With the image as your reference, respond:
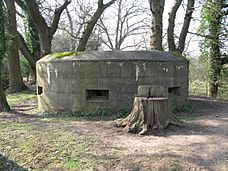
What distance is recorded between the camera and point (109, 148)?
5.25 meters

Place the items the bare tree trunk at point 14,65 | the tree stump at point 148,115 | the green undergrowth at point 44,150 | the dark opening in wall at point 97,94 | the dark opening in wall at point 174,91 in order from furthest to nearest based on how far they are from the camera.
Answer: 1. the bare tree trunk at point 14,65
2. the dark opening in wall at point 174,91
3. the dark opening in wall at point 97,94
4. the tree stump at point 148,115
5. the green undergrowth at point 44,150

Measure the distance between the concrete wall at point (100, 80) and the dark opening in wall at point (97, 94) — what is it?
13 centimetres

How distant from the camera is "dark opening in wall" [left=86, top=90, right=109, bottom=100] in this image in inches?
347

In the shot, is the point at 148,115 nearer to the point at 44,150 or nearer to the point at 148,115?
the point at 148,115

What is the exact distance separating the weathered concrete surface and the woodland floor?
1.74 m

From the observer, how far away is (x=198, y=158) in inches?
189

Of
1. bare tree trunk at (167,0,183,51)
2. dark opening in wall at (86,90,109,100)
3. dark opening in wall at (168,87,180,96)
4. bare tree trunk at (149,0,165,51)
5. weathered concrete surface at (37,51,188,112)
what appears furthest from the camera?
bare tree trunk at (167,0,183,51)

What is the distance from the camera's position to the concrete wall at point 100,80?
28.2 feet

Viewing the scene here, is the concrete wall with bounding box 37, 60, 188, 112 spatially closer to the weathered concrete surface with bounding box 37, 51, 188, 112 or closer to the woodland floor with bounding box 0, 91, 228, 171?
the weathered concrete surface with bounding box 37, 51, 188, 112

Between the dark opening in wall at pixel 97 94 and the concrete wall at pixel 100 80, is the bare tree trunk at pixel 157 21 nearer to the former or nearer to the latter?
the concrete wall at pixel 100 80

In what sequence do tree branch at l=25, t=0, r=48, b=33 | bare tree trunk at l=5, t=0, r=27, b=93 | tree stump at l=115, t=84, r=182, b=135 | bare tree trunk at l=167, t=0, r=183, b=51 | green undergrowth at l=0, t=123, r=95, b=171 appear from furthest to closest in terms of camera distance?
bare tree trunk at l=5, t=0, r=27, b=93 → bare tree trunk at l=167, t=0, r=183, b=51 → tree branch at l=25, t=0, r=48, b=33 → tree stump at l=115, t=84, r=182, b=135 → green undergrowth at l=0, t=123, r=95, b=171

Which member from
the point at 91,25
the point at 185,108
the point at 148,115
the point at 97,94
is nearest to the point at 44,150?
the point at 148,115

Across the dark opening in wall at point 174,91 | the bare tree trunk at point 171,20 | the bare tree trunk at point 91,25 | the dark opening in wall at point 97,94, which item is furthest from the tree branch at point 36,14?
the dark opening in wall at point 174,91

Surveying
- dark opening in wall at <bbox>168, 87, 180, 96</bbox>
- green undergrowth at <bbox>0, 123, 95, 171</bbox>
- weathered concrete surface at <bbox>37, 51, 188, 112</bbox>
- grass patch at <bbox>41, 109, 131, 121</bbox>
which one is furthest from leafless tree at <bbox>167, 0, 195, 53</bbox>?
green undergrowth at <bbox>0, 123, 95, 171</bbox>
